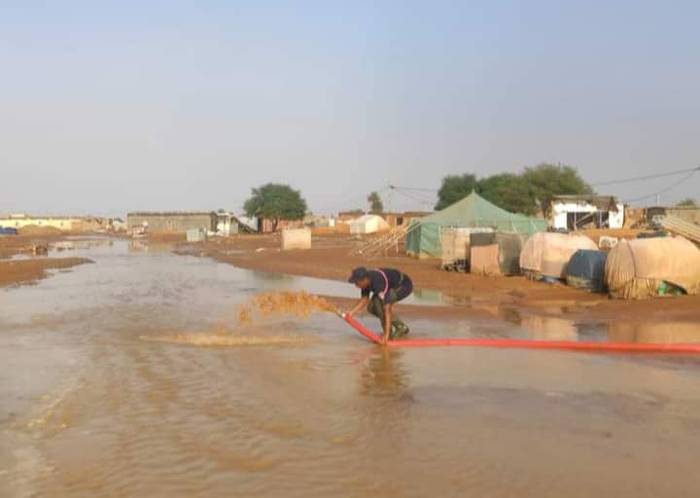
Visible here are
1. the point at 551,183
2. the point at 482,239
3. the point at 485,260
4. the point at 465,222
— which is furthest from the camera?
the point at 551,183

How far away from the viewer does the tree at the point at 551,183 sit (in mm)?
74312

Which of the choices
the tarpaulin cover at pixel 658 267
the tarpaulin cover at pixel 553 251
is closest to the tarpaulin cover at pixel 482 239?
the tarpaulin cover at pixel 553 251

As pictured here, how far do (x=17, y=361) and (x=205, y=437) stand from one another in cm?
587

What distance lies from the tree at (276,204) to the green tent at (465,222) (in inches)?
2423

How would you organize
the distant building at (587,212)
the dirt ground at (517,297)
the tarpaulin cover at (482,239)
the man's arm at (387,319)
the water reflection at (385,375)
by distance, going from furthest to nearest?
the distant building at (587,212)
the tarpaulin cover at (482,239)
the dirt ground at (517,297)
the man's arm at (387,319)
the water reflection at (385,375)

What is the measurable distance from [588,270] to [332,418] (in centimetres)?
1525

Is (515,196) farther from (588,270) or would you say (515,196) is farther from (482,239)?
(588,270)

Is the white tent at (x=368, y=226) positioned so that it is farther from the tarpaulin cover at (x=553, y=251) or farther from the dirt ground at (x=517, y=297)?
the tarpaulin cover at (x=553, y=251)

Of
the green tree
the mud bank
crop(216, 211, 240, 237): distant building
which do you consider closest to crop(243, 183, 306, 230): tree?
crop(216, 211, 240, 237): distant building

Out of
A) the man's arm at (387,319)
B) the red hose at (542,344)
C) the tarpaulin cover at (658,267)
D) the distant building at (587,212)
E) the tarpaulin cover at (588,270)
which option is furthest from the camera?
the distant building at (587,212)

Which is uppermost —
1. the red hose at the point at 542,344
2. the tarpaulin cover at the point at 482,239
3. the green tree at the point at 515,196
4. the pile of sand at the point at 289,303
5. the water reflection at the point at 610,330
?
the green tree at the point at 515,196

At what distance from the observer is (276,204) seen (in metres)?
99.1

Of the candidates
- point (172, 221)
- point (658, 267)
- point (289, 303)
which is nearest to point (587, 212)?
point (658, 267)

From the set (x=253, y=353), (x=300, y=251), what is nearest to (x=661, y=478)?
(x=253, y=353)
